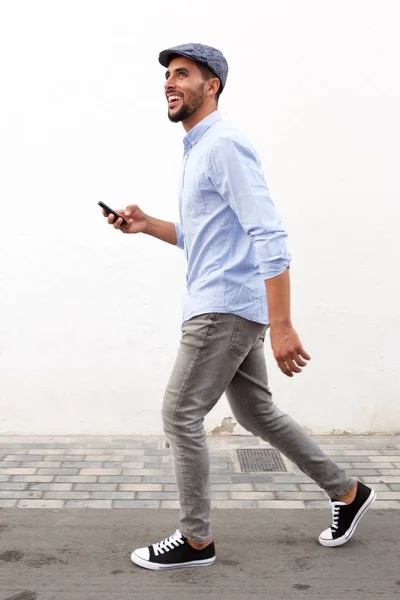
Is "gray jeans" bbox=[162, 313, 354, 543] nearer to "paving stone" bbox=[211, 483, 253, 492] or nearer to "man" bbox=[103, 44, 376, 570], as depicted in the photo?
"man" bbox=[103, 44, 376, 570]

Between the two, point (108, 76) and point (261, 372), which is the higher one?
point (108, 76)

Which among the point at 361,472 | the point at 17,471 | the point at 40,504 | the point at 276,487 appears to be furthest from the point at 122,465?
the point at 361,472

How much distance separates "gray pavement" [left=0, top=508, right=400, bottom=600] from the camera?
3072 mm

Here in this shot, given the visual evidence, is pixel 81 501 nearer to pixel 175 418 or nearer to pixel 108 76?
pixel 175 418

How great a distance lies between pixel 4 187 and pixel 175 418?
2678 millimetres

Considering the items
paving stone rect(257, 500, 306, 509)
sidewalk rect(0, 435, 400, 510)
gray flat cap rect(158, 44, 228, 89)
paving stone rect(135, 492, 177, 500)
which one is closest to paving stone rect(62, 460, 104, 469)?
sidewalk rect(0, 435, 400, 510)

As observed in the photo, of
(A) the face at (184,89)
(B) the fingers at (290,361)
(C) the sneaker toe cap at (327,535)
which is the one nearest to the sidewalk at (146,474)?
(C) the sneaker toe cap at (327,535)

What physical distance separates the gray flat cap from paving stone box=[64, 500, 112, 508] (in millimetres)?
2188

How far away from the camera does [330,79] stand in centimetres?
513

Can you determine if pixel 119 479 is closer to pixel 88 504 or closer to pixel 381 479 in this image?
pixel 88 504

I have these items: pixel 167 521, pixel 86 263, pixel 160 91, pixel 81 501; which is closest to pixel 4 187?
pixel 86 263

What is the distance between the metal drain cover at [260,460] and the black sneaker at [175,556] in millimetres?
1329

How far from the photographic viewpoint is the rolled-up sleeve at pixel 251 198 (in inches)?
116

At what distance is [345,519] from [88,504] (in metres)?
1.36
